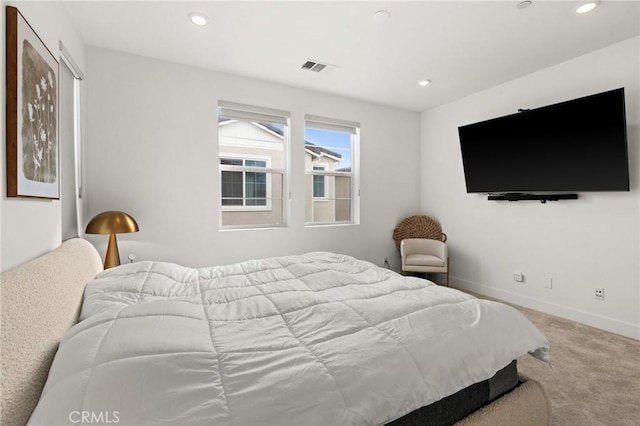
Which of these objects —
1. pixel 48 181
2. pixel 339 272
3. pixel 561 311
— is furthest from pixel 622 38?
pixel 48 181

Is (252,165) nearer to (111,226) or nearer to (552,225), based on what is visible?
(111,226)

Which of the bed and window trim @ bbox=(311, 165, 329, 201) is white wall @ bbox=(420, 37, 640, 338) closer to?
window trim @ bbox=(311, 165, 329, 201)

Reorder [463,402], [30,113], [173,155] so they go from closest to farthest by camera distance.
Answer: [463,402] → [30,113] → [173,155]

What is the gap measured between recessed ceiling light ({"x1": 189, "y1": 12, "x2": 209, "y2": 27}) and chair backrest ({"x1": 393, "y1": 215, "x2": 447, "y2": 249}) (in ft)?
11.3

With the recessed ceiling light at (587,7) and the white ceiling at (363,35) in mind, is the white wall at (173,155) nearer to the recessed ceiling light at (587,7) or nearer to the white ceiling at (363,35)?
the white ceiling at (363,35)

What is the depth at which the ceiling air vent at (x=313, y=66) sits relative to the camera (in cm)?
312

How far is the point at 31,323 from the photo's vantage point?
967mm

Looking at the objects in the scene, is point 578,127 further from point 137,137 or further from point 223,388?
point 137,137

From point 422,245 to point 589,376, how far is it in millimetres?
2233

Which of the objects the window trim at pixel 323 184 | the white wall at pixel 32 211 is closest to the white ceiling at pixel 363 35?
the white wall at pixel 32 211

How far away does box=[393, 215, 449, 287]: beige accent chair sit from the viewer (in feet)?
12.6

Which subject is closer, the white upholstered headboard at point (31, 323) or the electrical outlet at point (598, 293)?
the white upholstered headboard at point (31, 323)

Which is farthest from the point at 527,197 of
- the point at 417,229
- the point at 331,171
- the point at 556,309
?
the point at 331,171

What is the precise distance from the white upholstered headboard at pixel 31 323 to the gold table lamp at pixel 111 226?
1.01m
